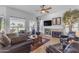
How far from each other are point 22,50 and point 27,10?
809mm

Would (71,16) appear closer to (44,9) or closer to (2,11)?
(44,9)

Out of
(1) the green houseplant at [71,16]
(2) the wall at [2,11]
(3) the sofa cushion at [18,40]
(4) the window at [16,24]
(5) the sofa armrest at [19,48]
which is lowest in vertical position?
(5) the sofa armrest at [19,48]

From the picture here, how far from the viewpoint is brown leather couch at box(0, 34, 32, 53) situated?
2357 millimetres

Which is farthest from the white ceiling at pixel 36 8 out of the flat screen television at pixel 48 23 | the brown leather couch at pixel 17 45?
the brown leather couch at pixel 17 45

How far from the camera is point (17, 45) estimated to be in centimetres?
242

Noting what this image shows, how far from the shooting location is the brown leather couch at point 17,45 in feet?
7.73

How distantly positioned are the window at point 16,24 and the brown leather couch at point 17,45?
128 millimetres

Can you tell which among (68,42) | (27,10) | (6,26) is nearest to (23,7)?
(27,10)

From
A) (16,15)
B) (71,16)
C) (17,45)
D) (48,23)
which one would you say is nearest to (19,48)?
(17,45)

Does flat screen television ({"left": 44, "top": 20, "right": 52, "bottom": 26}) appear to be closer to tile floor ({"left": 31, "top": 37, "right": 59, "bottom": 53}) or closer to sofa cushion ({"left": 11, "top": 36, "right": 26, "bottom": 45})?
tile floor ({"left": 31, "top": 37, "right": 59, "bottom": 53})

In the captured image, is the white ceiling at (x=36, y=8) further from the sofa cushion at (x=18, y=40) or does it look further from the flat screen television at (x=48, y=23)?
the sofa cushion at (x=18, y=40)

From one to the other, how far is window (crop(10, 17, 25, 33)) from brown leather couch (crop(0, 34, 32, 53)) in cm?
13
